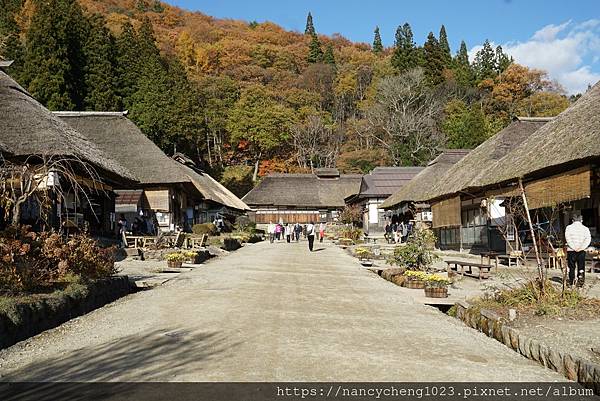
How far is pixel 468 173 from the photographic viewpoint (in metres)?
21.0

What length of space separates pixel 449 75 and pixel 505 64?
757 cm

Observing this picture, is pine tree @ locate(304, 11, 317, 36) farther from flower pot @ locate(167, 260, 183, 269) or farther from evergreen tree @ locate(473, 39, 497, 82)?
flower pot @ locate(167, 260, 183, 269)

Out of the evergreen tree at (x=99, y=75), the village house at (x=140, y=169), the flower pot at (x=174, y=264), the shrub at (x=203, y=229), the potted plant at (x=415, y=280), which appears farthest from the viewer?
the evergreen tree at (x=99, y=75)

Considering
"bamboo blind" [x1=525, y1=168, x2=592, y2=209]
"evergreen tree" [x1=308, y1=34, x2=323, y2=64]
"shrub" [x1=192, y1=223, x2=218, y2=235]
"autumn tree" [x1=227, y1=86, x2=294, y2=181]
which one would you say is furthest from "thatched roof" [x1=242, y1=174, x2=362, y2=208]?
"bamboo blind" [x1=525, y1=168, x2=592, y2=209]

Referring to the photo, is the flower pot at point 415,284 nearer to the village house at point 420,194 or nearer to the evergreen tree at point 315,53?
the village house at point 420,194

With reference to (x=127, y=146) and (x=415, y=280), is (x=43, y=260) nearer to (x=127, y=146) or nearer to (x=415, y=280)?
(x=415, y=280)

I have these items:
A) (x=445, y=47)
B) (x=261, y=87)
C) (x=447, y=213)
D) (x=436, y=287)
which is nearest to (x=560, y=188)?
(x=436, y=287)

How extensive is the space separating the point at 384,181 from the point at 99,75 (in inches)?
876

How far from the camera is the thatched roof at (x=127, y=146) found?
2633 centimetres

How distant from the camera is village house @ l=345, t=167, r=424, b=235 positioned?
133 feet

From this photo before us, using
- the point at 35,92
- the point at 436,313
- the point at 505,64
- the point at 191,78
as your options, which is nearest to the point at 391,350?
the point at 436,313

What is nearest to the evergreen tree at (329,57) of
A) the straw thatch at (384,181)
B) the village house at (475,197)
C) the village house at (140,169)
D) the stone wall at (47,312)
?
the straw thatch at (384,181)

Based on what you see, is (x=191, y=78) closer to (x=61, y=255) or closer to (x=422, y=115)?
(x=422, y=115)

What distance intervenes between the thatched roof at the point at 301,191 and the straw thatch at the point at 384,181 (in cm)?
844
